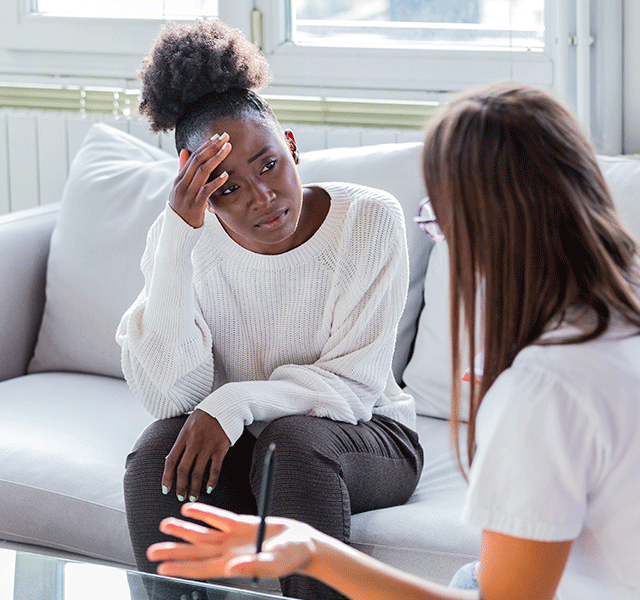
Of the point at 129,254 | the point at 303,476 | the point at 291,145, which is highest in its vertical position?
the point at 291,145

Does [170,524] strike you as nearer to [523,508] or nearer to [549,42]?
[523,508]

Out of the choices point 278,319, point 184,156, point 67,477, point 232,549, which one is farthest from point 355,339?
point 232,549

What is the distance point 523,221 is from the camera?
2.38ft

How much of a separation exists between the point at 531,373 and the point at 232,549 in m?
0.29

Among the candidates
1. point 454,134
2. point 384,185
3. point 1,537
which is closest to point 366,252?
point 384,185

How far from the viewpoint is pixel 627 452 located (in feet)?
2.30

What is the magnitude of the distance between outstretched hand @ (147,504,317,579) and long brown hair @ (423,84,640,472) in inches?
8.8

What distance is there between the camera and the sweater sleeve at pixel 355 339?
129 centimetres

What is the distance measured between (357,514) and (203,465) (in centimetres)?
25

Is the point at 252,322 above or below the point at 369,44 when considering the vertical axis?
below

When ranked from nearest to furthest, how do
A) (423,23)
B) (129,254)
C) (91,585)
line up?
(91,585), (129,254), (423,23)

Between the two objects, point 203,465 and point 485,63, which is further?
point 485,63

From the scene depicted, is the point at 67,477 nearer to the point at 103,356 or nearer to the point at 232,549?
the point at 103,356

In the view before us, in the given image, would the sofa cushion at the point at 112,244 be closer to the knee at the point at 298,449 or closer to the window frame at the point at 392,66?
the window frame at the point at 392,66
